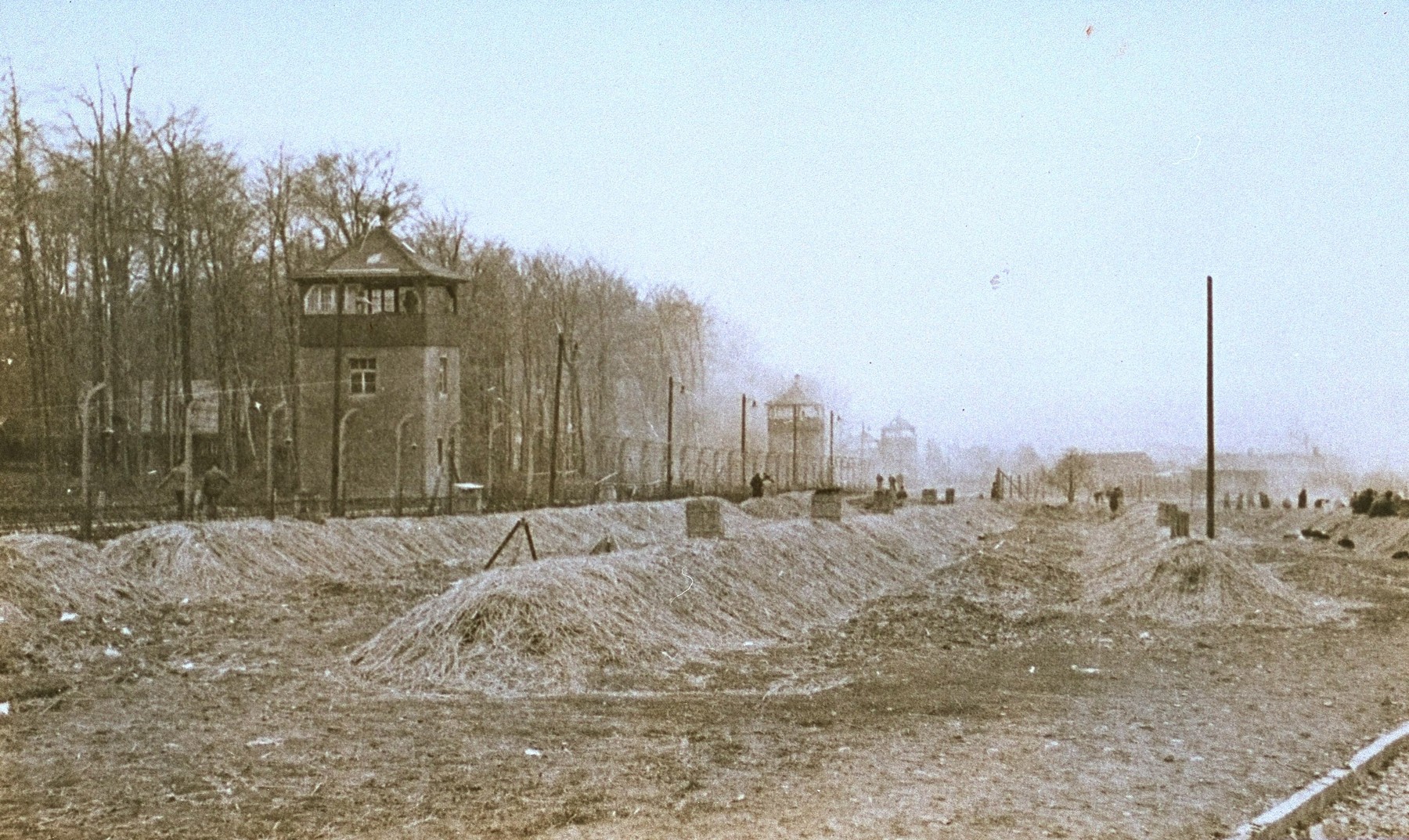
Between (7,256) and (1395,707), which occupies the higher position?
(7,256)

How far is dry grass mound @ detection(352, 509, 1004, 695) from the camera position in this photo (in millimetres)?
14773

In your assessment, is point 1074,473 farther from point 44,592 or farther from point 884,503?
point 44,592

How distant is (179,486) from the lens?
115 ft

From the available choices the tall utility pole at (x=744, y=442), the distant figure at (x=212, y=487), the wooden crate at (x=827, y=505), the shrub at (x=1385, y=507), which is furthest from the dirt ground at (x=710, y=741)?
the tall utility pole at (x=744, y=442)

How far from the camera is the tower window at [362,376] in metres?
53.1

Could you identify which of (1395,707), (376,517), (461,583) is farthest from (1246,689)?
(376,517)

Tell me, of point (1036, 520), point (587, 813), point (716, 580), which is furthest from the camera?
point (1036, 520)

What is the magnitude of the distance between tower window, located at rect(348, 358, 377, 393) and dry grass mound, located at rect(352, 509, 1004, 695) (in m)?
31.0

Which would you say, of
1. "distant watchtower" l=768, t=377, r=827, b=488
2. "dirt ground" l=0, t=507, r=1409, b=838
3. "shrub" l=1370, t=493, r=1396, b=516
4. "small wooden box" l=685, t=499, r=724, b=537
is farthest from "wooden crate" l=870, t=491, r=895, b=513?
"distant watchtower" l=768, t=377, r=827, b=488

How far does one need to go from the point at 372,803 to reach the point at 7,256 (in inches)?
1585

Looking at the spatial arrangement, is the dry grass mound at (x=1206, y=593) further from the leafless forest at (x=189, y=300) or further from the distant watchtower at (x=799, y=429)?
the distant watchtower at (x=799, y=429)

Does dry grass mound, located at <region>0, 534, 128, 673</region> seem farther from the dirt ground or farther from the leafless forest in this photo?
the leafless forest

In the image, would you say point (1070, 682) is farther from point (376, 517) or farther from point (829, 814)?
point (376, 517)

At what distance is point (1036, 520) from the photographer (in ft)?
196
